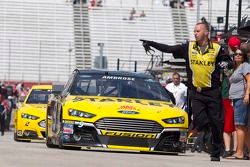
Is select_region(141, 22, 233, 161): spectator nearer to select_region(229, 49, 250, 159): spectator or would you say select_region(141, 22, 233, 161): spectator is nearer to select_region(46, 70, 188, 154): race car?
select_region(46, 70, 188, 154): race car

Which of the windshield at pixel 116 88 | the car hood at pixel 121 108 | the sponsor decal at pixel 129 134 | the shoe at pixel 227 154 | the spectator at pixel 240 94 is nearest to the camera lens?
the sponsor decal at pixel 129 134

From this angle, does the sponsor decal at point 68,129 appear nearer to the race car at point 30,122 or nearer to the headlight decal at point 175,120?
the headlight decal at point 175,120

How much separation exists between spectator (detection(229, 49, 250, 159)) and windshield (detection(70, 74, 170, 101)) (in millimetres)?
1224

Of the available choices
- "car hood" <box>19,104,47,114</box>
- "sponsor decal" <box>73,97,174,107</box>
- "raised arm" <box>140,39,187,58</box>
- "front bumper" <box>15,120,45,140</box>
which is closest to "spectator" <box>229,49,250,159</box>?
"sponsor decal" <box>73,97,174,107</box>

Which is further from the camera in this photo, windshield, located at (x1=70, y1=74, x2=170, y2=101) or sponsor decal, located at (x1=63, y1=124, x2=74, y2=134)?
windshield, located at (x1=70, y1=74, x2=170, y2=101)

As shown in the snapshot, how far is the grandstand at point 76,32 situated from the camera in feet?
184

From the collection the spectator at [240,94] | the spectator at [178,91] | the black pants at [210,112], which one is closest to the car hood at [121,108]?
the spectator at [240,94]

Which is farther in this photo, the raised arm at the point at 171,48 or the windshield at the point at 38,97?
the windshield at the point at 38,97

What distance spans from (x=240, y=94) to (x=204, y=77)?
1.77 meters

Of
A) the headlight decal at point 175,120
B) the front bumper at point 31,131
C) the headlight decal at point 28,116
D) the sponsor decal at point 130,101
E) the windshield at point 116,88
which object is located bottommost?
the front bumper at point 31,131

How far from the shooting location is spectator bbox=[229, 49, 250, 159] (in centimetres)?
1620

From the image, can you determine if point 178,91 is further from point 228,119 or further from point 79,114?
point 79,114

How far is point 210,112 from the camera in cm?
1466

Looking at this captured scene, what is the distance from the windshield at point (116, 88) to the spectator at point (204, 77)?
7.13 feet
